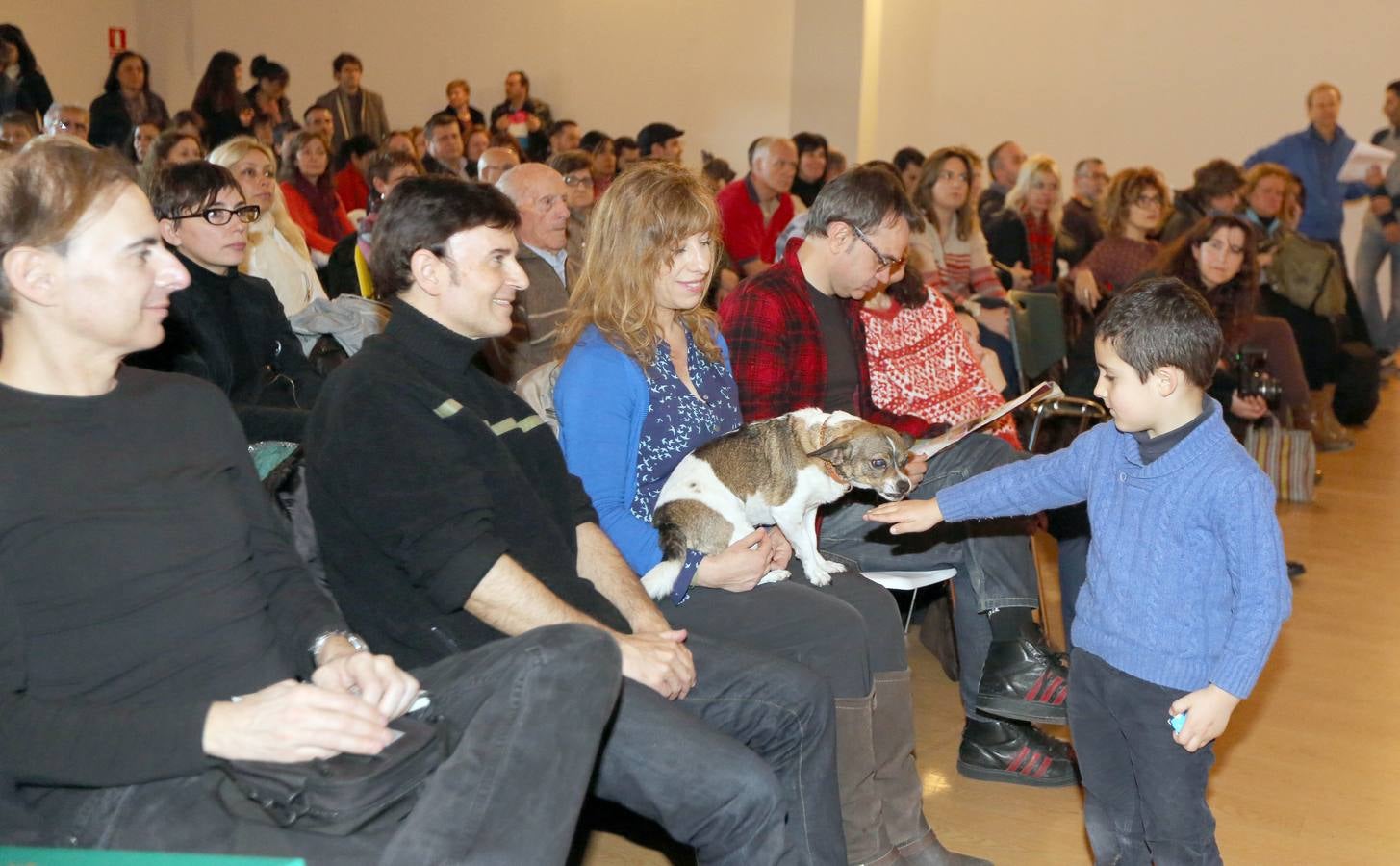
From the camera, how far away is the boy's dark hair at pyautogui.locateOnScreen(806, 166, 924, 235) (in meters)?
2.88

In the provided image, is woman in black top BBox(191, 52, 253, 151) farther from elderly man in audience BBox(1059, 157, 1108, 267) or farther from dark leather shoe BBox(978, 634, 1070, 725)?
dark leather shoe BBox(978, 634, 1070, 725)

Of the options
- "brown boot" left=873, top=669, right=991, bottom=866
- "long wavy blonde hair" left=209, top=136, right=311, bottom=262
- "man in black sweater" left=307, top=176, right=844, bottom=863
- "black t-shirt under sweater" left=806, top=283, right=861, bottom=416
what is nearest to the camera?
"man in black sweater" left=307, top=176, right=844, bottom=863

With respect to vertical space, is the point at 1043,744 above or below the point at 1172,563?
below

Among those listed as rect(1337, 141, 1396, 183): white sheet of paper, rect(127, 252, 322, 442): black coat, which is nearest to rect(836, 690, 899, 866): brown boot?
rect(127, 252, 322, 442): black coat

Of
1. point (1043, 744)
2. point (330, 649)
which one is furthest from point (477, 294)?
point (1043, 744)

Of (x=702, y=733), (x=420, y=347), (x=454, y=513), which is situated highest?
(x=420, y=347)

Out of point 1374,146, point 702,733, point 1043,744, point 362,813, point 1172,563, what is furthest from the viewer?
point 1374,146

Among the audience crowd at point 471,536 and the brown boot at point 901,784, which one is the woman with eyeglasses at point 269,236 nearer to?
the audience crowd at point 471,536

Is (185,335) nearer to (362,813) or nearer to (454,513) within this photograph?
(454,513)

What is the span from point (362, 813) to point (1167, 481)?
1.32 meters

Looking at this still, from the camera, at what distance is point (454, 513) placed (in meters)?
1.85

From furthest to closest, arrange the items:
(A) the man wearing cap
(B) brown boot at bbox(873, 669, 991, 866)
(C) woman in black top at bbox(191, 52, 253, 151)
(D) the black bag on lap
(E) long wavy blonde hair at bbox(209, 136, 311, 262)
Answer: (A) the man wearing cap, (C) woman in black top at bbox(191, 52, 253, 151), (D) the black bag on lap, (E) long wavy blonde hair at bbox(209, 136, 311, 262), (B) brown boot at bbox(873, 669, 991, 866)

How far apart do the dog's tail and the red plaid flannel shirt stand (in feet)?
1.51

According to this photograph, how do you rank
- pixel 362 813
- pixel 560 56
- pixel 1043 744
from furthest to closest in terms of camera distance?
pixel 560 56 → pixel 1043 744 → pixel 362 813
